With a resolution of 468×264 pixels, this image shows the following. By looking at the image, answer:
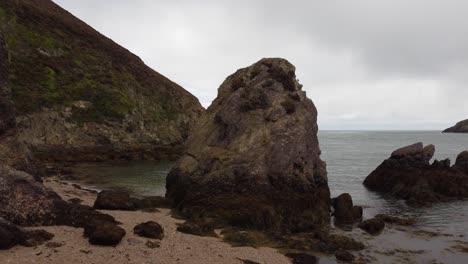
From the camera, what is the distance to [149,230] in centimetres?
2014

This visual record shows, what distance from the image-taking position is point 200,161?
30.2 m

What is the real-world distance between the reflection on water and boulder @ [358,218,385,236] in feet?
56.4

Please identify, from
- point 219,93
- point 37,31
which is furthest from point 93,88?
point 219,93

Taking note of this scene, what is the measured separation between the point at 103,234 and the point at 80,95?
60770 millimetres

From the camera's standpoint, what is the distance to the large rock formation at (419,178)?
1623 inches

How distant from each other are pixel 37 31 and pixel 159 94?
2687cm

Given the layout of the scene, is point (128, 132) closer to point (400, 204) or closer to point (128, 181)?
point (128, 181)

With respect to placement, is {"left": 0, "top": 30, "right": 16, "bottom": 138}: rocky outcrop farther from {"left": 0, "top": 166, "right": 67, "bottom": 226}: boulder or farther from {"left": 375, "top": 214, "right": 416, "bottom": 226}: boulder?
{"left": 375, "top": 214, "right": 416, "bottom": 226}: boulder

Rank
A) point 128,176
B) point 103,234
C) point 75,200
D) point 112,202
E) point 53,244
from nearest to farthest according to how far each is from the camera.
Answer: point 53,244 < point 103,234 < point 112,202 < point 75,200 < point 128,176

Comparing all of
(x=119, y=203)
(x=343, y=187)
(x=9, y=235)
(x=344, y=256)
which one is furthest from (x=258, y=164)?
(x=343, y=187)

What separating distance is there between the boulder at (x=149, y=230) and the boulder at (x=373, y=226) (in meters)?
13.8

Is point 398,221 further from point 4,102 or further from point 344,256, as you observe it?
point 4,102

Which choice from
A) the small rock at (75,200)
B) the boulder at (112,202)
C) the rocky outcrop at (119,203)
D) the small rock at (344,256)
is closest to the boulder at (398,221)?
the small rock at (344,256)

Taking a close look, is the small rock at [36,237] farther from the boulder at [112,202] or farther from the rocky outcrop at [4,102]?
the boulder at [112,202]
